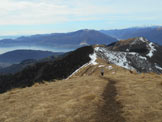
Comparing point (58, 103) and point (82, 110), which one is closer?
point (82, 110)

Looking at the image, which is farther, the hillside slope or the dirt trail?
the hillside slope

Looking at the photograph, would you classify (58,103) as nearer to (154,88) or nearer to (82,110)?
(82,110)

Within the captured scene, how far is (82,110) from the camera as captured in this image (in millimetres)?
9227

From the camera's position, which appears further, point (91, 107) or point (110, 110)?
point (91, 107)

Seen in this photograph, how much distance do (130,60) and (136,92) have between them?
114 metres

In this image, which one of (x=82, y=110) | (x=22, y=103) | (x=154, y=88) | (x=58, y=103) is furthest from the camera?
(x=154, y=88)

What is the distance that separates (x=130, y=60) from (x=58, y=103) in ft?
384

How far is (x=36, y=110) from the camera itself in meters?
9.78

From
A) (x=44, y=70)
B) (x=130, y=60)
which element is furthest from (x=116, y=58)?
(x=44, y=70)

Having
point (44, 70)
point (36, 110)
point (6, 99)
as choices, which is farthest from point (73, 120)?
point (44, 70)

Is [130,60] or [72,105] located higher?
[72,105]

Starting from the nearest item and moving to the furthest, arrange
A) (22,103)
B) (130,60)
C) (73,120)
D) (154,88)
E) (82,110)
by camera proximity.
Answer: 1. (73,120)
2. (82,110)
3. (22,103)
4. (154,88)
5. (130,60)

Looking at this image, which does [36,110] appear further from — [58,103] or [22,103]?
[22,103]

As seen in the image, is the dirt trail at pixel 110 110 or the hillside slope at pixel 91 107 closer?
the dirt trail at pixel 110 110
